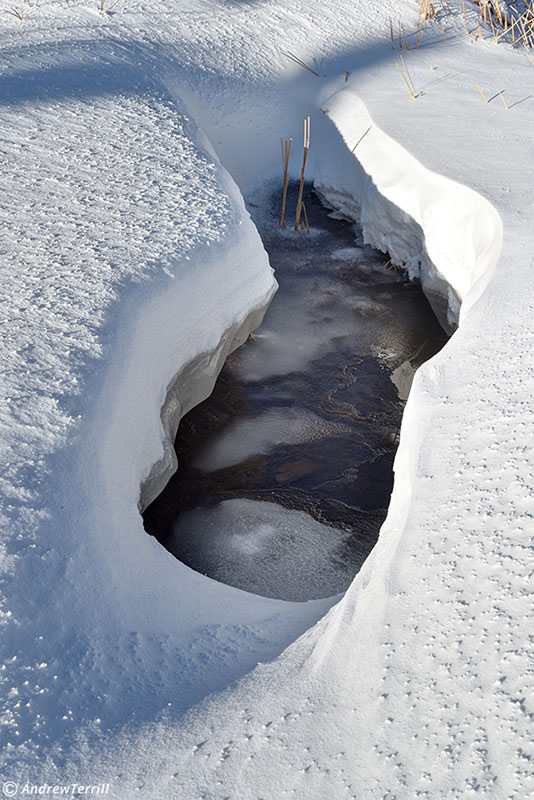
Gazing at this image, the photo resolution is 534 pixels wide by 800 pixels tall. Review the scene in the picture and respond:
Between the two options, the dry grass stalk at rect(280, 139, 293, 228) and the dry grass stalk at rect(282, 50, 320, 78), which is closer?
the dry grass stalk at rect(280, 139, 293, 228)

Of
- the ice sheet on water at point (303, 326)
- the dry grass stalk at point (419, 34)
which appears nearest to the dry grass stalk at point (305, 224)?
the ice sheet on water at point (303, 326)

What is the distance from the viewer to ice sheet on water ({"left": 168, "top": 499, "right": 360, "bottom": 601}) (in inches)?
71.5

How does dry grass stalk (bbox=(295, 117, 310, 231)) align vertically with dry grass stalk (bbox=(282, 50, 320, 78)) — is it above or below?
below

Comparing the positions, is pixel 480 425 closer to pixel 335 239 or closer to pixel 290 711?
pixel 290 711

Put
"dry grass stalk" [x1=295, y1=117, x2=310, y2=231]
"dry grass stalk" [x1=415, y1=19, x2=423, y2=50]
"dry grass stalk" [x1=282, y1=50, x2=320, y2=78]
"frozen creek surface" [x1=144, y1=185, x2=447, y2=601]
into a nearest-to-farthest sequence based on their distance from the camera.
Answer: "frozen creek surface" [x1=144, y1=185, x2=447, y2=601] → "dry grass stalk" [x1=295, y1=117, x2=310, y2=231] → "dry grass stalk" [x1=282, y1=50, x2=320, y2=78] → "dry grass stalk" [x1=415, y1=19, x2=423, y2=50]

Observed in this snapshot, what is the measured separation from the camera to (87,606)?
4.31ft

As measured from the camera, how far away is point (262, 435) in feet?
7.49

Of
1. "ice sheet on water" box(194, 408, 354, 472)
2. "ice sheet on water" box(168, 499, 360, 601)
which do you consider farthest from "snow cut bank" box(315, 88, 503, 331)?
"ice sheet on water" box(168, 499, 360, 601)

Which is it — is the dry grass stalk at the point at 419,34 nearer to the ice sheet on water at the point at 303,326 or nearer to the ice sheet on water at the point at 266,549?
the ice sheet on water at the point at 303,326

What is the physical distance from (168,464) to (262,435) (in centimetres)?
47

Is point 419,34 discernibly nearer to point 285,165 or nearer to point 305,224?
point 285,165

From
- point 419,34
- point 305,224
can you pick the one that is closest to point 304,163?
point 305,224

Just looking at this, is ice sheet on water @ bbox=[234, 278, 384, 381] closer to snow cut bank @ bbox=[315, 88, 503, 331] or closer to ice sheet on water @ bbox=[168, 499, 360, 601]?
snow cut bank @ bbox=[315, 88, 503, 331]

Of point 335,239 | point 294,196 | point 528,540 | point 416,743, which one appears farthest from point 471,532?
point 294,196
